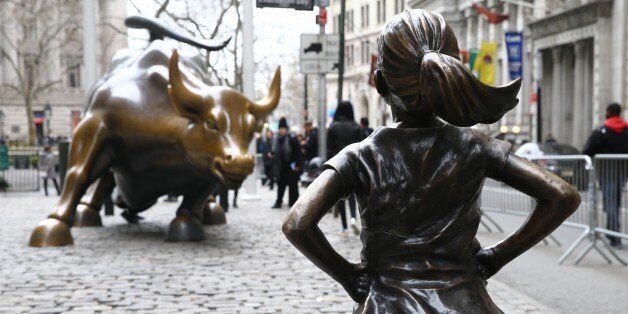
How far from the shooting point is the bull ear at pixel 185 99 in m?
9.48

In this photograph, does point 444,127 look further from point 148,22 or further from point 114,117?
point 148,22

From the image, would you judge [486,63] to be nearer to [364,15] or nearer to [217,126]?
[364,15]

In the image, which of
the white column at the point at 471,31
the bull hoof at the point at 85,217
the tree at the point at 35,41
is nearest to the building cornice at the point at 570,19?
the white column at the point at 471,31

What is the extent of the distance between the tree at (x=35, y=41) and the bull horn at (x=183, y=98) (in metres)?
34.1

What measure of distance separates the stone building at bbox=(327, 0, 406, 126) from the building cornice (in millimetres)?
11733

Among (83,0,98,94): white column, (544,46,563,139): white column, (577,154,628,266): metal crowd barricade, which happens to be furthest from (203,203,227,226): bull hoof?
(544,46,563,139): white column

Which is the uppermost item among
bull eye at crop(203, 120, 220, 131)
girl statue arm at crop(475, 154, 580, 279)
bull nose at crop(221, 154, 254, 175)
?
bull eye at crop(203, 120, 220, 131)

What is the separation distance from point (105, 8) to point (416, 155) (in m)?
65.9

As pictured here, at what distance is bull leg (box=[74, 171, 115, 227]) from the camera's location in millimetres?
12273

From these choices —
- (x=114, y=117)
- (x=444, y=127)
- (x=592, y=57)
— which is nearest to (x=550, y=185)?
(x=444, y=127)

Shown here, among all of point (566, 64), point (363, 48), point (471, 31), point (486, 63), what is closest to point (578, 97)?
point (566, 64)

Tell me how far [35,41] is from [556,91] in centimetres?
4719

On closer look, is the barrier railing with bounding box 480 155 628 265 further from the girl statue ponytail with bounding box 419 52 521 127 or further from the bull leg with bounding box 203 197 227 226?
the girl statue ponytail with bounding box 419 52 521 127

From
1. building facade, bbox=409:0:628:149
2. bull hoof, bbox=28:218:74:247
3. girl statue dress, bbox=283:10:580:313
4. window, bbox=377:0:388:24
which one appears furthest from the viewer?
window, bbox=377:0:388:24
